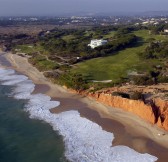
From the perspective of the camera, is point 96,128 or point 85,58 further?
point 85,58

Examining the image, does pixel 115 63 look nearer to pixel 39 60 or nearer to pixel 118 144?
pixel 39 60

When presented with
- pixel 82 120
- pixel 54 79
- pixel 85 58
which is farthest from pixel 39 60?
pixel 82 120

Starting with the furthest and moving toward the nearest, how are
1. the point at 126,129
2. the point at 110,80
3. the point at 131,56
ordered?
the point at 131,56 < the point at 110,80 < the point at 126,129

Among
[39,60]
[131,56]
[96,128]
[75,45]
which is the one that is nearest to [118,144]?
[96,128]

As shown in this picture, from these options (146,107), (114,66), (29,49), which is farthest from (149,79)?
(29,49)

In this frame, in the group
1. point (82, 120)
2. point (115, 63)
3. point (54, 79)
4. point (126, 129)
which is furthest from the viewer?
point (115, 63)

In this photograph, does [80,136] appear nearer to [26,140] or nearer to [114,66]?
[26,140]
